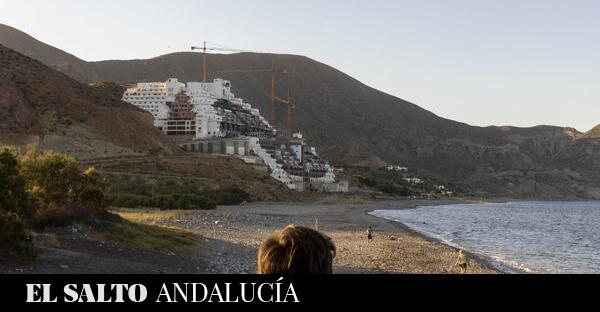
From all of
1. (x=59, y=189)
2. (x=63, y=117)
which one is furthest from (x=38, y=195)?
(x=63, y=117)

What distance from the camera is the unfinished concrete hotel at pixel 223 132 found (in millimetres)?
96750

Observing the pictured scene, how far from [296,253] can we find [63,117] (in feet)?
241

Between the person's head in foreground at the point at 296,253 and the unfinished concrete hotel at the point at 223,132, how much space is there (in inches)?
3485

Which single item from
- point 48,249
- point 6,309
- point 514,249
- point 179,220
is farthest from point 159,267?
point 514,249

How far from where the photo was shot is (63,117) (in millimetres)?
71312

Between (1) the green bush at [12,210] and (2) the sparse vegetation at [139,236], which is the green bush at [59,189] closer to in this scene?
(2) the sparse vegetation at [139,236]

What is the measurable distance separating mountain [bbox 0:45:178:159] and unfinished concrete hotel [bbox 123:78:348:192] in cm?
1430

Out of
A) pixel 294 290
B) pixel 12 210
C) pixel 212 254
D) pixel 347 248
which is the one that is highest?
pixel 294 290

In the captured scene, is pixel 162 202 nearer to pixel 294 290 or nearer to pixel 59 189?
pixel 59 189

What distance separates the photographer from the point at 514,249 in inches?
1368

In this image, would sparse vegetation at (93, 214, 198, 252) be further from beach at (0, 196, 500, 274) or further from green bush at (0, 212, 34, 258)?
green bush at (0, 212, 34, 258)

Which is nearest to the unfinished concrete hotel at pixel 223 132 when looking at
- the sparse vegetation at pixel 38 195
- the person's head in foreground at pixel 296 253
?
the sparse vegetation at pixel 38 195

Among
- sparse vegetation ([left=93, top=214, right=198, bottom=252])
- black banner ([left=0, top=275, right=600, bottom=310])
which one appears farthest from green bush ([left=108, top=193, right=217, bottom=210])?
black banner ([left=0, top=275, right=600, bottom=310])

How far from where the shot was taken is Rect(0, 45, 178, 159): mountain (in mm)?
65688
